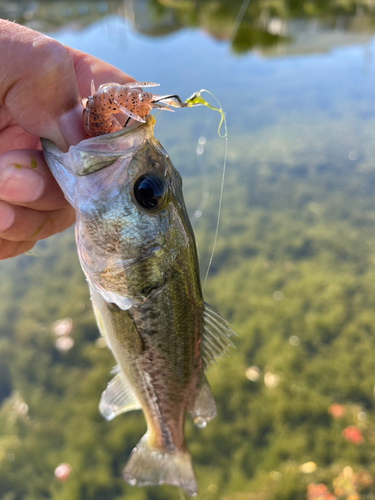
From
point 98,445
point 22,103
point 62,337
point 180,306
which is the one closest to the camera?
point 22,103

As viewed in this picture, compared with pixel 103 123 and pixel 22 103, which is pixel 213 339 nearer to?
pixel 103 123

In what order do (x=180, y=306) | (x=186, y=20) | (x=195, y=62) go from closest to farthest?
(x=180, y=306) → (x=195, y=62) → (x=186, y=20)

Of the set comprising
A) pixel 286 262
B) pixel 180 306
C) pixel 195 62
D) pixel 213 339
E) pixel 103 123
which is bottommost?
pixel 286 262

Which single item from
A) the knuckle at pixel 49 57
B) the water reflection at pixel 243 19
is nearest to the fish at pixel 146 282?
the knuckle at pixel 49 57

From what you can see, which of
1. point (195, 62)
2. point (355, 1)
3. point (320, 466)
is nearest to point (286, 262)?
point (320, 466)

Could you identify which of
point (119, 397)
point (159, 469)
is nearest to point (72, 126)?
point (119, 397)

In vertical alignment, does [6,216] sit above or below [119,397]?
above

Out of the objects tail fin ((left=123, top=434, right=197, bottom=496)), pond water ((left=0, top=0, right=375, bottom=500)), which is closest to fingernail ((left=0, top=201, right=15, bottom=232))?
tail fin ((left=123, top=434, right=197, bottom=496))

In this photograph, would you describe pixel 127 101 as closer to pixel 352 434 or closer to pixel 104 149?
pixel 104 149
